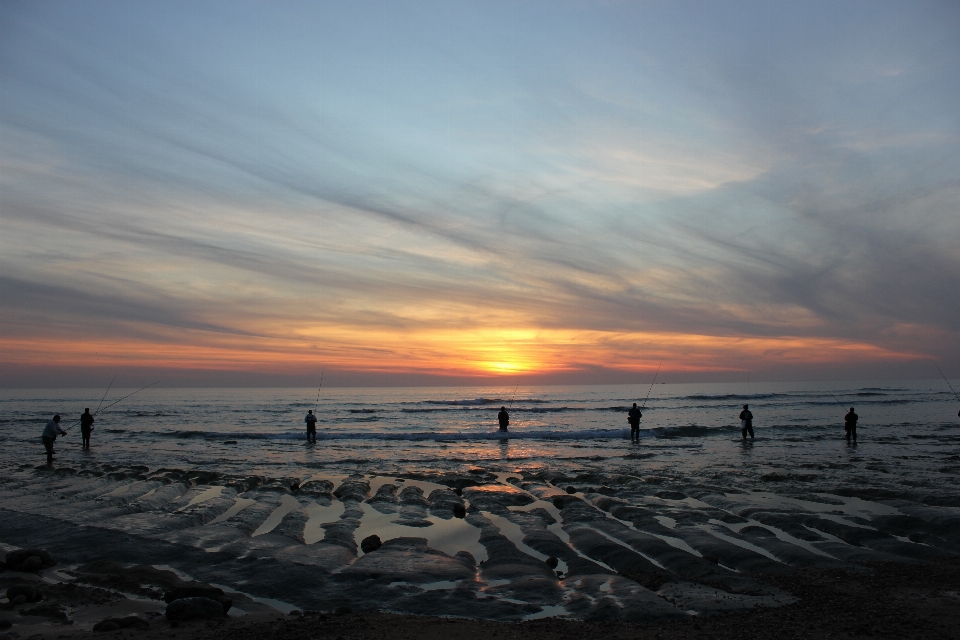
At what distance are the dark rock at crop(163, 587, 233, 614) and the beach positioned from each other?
0.23 metres

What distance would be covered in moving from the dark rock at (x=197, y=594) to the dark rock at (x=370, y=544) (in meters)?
2.79

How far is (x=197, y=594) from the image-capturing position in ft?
22.7

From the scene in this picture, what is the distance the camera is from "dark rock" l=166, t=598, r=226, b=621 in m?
6.39

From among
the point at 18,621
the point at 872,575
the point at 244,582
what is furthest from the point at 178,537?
the point at 872,575

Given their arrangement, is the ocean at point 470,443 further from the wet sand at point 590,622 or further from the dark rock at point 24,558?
the wet sand at point 590,622

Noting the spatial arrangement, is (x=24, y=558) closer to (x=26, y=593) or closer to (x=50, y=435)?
(x=26, y=593)

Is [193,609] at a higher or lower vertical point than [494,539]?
higher

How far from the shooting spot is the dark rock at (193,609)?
21.0 ft

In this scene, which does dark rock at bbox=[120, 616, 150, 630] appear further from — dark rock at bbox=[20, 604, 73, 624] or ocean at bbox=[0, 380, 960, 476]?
ocean at bbox=[0, 380, 960, 476]

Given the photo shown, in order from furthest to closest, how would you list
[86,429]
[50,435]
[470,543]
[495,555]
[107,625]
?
[86,429], [50,435], [470,543], [495,555], [107,625]

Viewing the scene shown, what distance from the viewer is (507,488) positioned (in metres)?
15.7

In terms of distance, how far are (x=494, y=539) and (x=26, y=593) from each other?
255 inches

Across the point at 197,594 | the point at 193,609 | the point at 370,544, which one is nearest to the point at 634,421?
the point at 370,544

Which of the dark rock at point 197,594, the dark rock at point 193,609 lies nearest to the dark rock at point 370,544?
the dark rock at point 197,594
